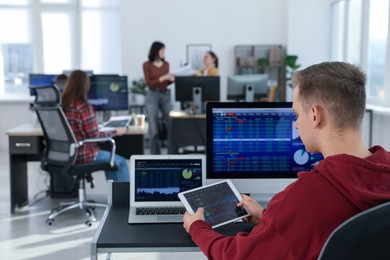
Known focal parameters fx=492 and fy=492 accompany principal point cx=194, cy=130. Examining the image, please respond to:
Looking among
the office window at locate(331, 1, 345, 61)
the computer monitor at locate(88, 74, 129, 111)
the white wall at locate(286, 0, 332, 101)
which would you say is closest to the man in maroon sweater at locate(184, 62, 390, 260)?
the computer monitor at locate(88, 74, 129, 111)

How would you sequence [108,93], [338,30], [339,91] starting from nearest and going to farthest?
[339,91], [108,93], [338,30]

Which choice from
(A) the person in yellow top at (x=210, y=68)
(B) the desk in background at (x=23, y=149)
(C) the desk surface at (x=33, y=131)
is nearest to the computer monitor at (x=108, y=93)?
(B) the desk in background at (x=23, y=149)

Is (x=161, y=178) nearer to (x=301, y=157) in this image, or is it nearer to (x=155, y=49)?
(x=301, y=157)

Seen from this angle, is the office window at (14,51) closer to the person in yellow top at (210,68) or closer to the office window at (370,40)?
the person in yellow top at (210,68)

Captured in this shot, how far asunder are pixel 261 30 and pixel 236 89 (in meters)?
3.09

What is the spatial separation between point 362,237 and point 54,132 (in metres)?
3.34

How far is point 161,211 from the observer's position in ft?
6.21

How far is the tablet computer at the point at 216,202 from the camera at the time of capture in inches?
66.6

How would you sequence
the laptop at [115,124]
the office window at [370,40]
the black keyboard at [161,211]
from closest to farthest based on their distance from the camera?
the black keyboard at [161,211]
the laptop at [115,124]
the office window at [370,40]

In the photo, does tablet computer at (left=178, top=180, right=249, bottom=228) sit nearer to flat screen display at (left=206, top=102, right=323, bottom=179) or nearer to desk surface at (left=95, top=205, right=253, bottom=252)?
desk surface at (left=95, top=205, right=253, bottom=252)

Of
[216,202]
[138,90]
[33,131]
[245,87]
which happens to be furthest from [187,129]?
[216,202]

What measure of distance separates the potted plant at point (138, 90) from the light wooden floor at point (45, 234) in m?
3.02

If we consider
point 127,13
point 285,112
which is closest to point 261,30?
point 127,13

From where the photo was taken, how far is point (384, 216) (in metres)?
0.98
